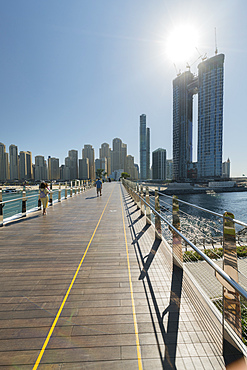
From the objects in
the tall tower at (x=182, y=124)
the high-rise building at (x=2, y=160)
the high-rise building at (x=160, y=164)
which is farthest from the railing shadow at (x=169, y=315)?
the high-rise building at (x=160, y=164)

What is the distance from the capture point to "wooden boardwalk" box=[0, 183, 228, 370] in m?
1.73

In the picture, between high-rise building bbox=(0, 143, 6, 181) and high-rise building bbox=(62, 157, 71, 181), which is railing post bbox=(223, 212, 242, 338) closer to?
high-rise building bbox=(62, 157, 71, 181)

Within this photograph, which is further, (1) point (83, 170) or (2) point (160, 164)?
(2) point (160, 164)

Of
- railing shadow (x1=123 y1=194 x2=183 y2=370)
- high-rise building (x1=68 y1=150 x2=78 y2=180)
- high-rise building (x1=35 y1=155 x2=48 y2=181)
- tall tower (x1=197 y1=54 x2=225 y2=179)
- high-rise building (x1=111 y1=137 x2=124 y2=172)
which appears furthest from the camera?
high-rise building (x1=111 y1=137 x2=124 y2=172)

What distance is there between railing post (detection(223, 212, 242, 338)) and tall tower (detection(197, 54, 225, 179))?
11708 centimetres

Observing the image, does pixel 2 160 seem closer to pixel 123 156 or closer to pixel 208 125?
pixel 123 156

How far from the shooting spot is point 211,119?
11156 cm

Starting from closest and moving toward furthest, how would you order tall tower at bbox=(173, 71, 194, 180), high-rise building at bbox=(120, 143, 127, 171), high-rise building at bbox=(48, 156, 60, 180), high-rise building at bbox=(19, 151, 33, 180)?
1. high-rise building at bbox=(48, 156, 60, 180)
2. high-rise building at bbox=(19, 151, 33, 180)
3. tall tower at bbox=(173, 71, 194, 180)
4. high-rise building at bbox=(120, 143, 127, 171)

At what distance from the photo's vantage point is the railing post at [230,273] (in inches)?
64.6

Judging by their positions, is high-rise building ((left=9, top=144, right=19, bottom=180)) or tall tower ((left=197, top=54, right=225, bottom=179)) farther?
tall tower ((left=197, top=54, right=225, bottom=179))

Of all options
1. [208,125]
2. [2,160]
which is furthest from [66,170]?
[208,125]

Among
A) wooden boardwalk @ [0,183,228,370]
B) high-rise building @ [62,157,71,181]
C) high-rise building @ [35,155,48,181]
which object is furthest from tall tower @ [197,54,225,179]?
wooden boardwalk @ [0,183,228,370]

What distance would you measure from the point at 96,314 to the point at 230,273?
163cm

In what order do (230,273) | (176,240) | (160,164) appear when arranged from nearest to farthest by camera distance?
1. (230,273)
2. (176,240)
3. (160,164)
